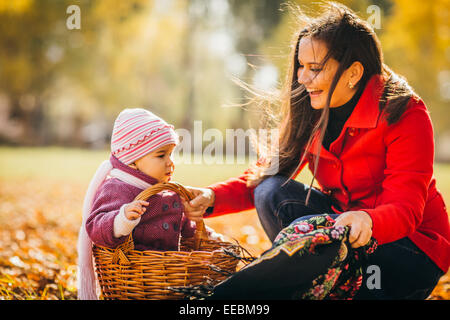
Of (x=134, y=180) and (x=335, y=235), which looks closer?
(x=335, y=235)

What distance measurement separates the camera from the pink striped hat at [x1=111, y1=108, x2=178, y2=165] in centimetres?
222

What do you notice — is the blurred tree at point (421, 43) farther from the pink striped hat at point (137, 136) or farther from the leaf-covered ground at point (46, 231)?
the pink striped hat at point (137, 136)

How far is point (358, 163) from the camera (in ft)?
7.17

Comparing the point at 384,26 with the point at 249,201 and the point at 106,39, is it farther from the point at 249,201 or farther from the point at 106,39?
the point at 249,201

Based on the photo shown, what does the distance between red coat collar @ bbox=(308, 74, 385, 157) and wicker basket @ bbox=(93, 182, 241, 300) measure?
2.85ft

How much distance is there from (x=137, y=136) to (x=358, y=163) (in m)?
1.11

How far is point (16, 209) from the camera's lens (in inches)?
231

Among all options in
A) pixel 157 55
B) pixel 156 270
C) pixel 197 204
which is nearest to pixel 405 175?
pixel 197 204

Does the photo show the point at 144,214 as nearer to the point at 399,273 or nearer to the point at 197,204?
the point at 197,204

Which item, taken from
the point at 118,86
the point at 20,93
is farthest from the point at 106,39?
the point at 20,93

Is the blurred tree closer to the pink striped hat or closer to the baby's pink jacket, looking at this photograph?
the pink striped hat

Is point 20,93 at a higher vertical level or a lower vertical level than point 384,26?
lower

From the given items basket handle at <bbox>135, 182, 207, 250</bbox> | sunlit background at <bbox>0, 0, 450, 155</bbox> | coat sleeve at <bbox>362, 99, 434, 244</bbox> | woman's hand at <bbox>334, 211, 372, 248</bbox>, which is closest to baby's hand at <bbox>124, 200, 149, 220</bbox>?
basket handle at <bbox>135, 182, 207, 250</bbox>
